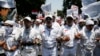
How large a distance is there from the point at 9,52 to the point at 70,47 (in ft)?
7.12

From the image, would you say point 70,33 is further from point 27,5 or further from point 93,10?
point 27,5

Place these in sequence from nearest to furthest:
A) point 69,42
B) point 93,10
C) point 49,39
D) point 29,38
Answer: point 29,38 → point 49,39 → point 69,42 → point 93,10

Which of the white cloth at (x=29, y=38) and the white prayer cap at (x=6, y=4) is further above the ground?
the white prayer cap at (x=6, y=4)

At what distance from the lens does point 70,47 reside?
13891mm

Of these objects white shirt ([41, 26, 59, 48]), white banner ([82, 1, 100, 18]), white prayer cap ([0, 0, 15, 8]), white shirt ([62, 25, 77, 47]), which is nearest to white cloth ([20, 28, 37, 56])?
white shirt ([41, 26, 59, 48])

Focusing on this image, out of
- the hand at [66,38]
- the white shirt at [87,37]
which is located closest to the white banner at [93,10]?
the white shirt at [87,37]

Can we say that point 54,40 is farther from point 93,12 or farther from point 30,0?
point 30,0

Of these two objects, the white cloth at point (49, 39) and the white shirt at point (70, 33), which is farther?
the white shirt at point (70, 33)

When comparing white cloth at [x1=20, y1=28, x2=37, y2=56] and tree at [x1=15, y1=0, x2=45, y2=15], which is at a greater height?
white cloth at [x1=20, y1=28, x2=37, y2=56]

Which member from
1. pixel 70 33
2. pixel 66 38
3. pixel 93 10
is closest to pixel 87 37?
pixel 70 33

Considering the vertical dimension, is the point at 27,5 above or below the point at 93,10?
below

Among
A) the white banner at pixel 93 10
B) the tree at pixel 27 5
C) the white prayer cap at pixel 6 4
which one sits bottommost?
the tree at pixel 27 5

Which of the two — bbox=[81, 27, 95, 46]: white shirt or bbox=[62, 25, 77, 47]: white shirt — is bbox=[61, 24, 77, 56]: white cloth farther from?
bbox=[81, 27, 95, 46]: white shirt

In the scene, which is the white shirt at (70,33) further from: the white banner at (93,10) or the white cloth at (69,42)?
the white banner at (93,10)
